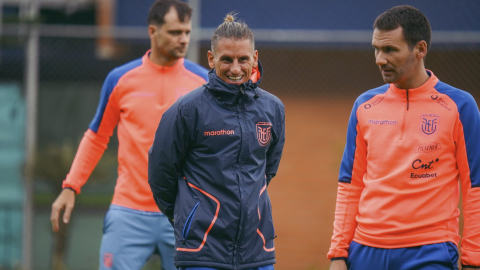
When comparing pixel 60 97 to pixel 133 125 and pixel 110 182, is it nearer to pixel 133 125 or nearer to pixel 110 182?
pixel 110 182

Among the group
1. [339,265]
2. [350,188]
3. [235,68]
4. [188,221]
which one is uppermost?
[235,68]

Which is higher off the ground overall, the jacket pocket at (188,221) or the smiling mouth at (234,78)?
→ the smiling mouth at (234,78)

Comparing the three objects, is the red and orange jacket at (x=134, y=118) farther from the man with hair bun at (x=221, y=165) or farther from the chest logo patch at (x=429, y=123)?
the chest logo patch at (x=429, y=123)

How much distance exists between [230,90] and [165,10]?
60.5 inches

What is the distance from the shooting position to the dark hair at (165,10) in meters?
3.93

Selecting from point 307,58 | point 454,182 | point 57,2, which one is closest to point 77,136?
point 57,2

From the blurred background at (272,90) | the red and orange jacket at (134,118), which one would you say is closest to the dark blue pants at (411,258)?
the red and orange jacket at (134,118)

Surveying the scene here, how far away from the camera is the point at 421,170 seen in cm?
271

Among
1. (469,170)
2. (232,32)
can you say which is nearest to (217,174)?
(232,32)

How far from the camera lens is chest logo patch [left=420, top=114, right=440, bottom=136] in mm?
2725

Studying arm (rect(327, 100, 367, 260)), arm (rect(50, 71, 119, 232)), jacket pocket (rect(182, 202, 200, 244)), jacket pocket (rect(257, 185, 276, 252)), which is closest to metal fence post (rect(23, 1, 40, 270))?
arm (rect(50, 71, 119, 232))

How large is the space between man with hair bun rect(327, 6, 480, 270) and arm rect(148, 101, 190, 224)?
95 centimetres

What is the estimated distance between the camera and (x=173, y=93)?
381 centimetres

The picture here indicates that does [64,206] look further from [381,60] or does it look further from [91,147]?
[381,60]
